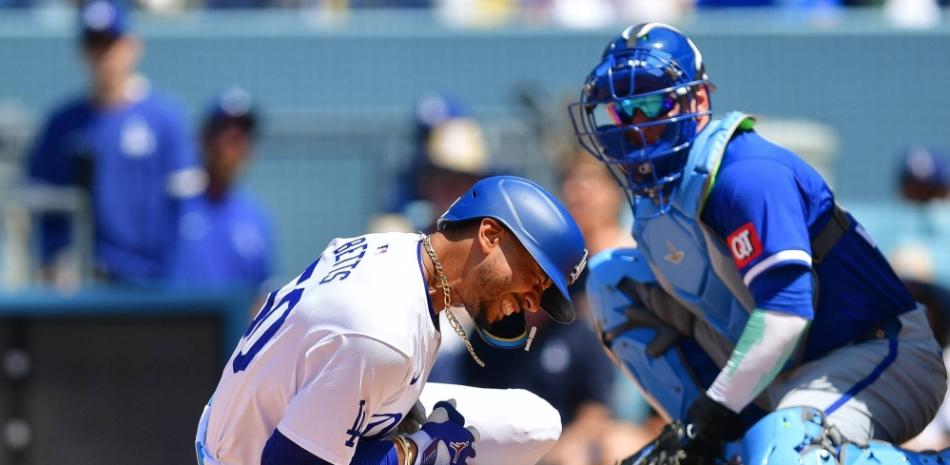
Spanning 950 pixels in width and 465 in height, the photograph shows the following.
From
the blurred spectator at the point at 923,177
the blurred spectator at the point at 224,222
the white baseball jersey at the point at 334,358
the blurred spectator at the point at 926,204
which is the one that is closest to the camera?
the white baseball jersey at the point at 334,358

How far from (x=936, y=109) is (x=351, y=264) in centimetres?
759

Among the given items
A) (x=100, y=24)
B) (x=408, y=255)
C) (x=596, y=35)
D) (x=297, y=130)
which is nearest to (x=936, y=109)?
(x=596, y=35)

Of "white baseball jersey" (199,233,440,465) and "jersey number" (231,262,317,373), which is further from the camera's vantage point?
"jersey number" (231,262,317,373)

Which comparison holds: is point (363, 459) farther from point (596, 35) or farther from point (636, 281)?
point (596, 35)

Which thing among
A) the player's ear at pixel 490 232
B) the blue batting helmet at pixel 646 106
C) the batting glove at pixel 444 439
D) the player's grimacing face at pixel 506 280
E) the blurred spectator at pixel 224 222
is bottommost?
the blurred spectator at pixel 224 222

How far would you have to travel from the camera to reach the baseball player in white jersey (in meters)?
4.13

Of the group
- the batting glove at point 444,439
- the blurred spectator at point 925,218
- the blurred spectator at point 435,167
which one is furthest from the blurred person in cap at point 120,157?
the batting glove at point 444,439

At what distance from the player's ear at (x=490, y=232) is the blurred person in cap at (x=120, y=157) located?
496 cm

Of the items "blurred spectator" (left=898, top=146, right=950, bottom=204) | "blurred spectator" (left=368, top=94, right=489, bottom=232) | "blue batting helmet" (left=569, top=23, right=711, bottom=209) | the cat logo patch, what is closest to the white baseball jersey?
"blue batting helmet" (left=569, top=23, right=711, bottom=209)

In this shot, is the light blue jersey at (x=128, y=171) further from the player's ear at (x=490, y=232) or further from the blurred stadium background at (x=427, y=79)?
the player's ear at (x=490, y=232)

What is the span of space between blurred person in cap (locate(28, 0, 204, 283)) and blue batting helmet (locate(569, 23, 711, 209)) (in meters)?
4.53

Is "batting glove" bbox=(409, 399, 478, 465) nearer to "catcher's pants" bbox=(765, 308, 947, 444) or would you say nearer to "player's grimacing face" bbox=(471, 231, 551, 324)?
"player's grimacing face" bbox=(471, 231, 551, 324)

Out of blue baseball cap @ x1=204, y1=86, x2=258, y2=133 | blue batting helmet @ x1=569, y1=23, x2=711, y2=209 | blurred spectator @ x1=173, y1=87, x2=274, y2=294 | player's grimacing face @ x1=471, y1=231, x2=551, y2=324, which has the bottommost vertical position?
blurred spectator @ x1=173, y1=87, x2=274, y2=294

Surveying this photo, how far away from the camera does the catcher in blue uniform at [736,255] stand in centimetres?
468
